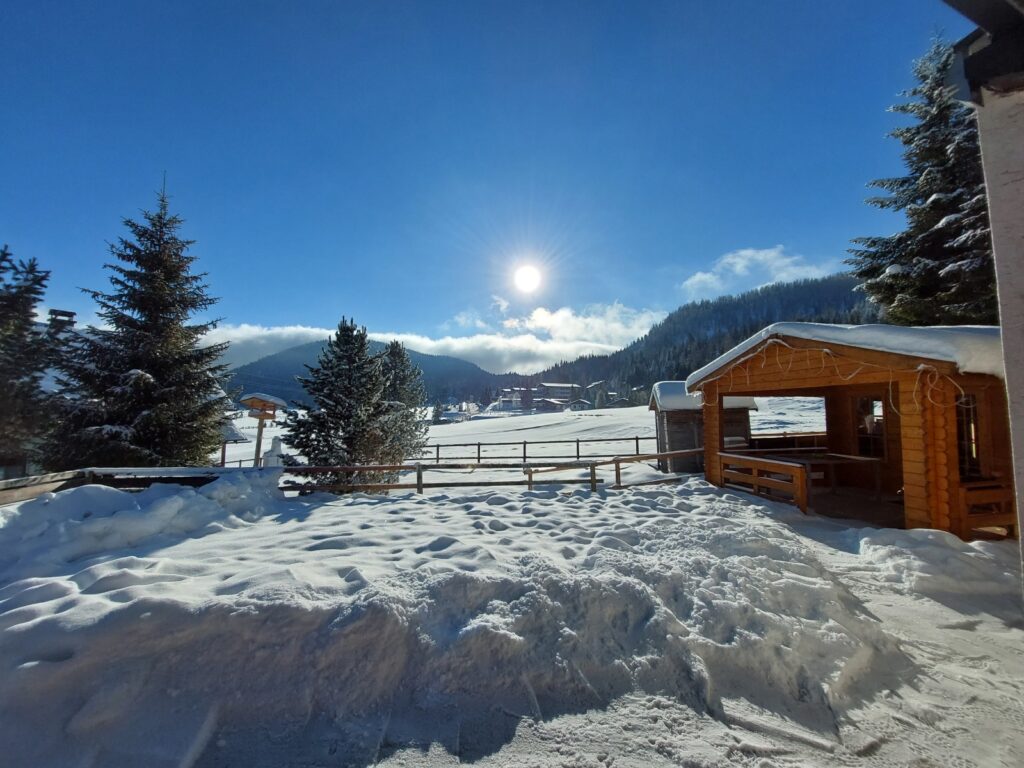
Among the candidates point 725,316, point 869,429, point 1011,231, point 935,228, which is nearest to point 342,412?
point 1011,231

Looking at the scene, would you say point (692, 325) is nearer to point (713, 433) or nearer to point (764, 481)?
point (713, 433)

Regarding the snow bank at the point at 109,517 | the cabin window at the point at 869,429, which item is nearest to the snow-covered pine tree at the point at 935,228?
the cabin window at the point at 869,429

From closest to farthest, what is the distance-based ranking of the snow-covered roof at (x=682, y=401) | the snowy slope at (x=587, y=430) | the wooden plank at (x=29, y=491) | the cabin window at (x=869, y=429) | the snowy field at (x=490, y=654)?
the snowy field at (x=490, y=654)
the wooden plank at (x=29, y=491)
the cabin window at (x=869, y=429)
the snow-covered roof at (x=682, y=401)
the snowy slope at (x=587, y=430)

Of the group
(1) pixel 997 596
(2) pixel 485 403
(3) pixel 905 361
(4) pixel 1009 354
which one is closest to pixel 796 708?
(4) pixel 1009 354

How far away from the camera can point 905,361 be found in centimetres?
614

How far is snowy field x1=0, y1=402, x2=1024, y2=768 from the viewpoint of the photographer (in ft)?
8.25

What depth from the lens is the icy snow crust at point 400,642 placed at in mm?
2541

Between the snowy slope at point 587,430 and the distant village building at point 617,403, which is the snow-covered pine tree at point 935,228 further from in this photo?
the distant village building at point 617,403

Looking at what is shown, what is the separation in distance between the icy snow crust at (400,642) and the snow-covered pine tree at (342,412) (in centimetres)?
659

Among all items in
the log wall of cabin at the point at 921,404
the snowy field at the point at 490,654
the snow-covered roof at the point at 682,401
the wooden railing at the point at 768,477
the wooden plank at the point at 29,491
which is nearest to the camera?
the snowy field at the point at 490,654

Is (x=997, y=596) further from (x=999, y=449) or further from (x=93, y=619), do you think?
(x=93, y=619)

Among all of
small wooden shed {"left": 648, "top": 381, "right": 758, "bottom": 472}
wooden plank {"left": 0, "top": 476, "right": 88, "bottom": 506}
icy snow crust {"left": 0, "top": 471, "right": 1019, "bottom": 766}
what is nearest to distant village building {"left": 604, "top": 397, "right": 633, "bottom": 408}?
small wooden shed {"left": 648, "top": 381, "right": 758, "bottom": 472}

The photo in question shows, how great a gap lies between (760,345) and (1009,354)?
7.50 m

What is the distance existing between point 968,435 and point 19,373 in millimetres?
25667
